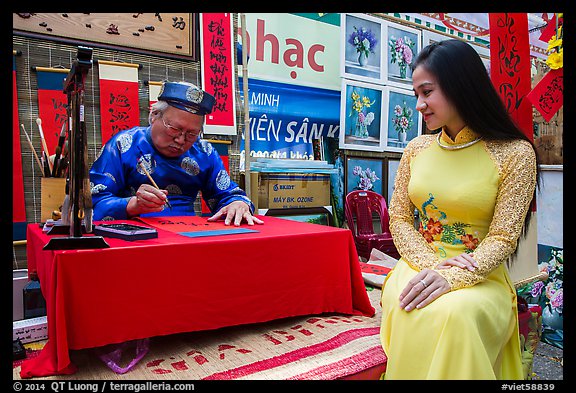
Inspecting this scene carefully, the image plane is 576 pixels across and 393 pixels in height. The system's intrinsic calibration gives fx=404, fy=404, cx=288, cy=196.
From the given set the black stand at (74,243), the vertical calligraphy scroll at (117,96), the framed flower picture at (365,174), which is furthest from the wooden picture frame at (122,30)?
the black stand at (74,243)

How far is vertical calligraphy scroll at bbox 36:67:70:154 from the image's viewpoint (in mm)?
2787

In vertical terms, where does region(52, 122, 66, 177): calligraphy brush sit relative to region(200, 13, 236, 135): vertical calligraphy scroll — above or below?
below

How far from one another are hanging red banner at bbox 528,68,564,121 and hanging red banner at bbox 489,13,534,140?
82mm

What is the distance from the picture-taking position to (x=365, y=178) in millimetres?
4527

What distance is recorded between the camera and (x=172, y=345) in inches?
69.1

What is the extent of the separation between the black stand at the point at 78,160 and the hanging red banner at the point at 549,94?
2094 mm

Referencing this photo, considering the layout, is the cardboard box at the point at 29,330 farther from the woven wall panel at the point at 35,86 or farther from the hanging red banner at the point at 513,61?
the hanging red banner at the point at 513,61

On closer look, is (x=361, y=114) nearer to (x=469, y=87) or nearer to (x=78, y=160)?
(x=469, y=87)

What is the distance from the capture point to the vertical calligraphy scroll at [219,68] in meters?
3.39

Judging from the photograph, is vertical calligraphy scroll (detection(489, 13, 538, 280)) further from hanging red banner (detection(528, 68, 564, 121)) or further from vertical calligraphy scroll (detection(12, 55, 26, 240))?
vertical calligraphy scroll (detection(12, 55, 26, 240))

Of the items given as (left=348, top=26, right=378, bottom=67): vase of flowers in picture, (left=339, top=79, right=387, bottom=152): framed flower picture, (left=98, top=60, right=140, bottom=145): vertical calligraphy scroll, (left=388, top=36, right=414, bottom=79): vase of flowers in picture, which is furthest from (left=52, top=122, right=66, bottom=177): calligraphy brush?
(left=388, top=36, right=414, bottom=79): vase of flowers in picture

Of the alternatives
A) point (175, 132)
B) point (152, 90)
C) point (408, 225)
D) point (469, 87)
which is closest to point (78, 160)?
point (175, 132)

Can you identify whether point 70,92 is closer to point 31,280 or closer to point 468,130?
point 31,280

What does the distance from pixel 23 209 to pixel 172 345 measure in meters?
1.73
